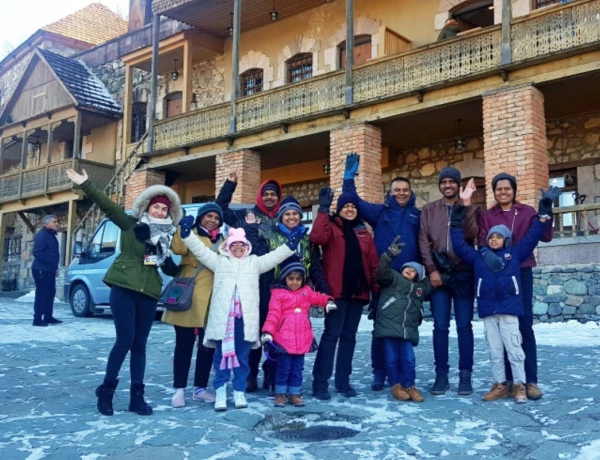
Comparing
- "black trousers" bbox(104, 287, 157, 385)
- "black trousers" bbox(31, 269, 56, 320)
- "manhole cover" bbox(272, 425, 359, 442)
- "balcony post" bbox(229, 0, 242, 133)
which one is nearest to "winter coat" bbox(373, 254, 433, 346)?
"manhole cover" bbox(272, 425, 359, 442)

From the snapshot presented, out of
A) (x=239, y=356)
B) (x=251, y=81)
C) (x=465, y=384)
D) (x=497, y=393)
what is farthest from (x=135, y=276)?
(x=251, y=81)

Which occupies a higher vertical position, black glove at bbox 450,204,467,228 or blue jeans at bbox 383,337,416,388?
black glove at bbox 450,204,467,228

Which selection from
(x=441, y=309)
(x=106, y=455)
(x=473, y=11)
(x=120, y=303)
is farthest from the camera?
(x=473, y=11)

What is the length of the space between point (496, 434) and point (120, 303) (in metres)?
2.64

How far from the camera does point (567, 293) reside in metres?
9.76

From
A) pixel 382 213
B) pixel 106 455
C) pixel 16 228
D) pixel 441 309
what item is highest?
pixel 16 228

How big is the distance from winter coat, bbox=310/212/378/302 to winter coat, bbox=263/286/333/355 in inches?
9.1

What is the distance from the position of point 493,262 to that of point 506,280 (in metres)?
0.18

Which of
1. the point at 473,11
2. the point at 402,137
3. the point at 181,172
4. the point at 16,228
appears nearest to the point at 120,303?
the point at 402,137

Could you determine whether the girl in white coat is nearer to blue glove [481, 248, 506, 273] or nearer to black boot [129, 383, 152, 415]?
black boot [129, 383, 152, 415]

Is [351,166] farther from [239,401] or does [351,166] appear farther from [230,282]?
[239,401]

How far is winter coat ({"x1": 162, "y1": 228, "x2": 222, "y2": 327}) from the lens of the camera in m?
4.60

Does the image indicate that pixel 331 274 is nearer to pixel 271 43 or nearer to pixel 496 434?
pixel 496 434

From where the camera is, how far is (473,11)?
1365 cm
